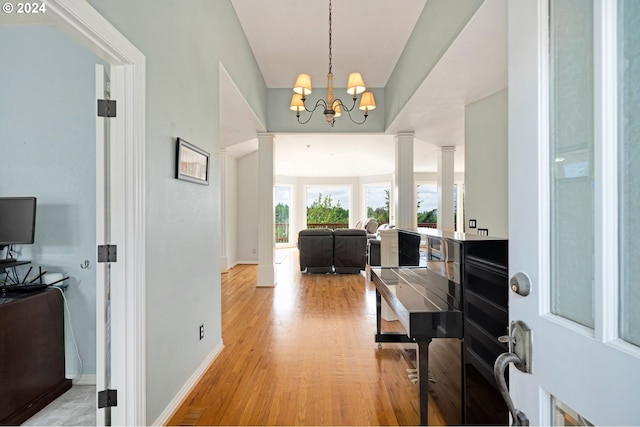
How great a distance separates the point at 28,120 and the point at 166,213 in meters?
1.44

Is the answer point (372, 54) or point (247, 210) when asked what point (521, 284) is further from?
point (247, 210)

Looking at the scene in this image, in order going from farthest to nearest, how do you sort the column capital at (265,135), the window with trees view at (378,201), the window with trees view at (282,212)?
the window with trees view at (378,201) < the window with trees view at (282,212) < the column capital at (265,135)

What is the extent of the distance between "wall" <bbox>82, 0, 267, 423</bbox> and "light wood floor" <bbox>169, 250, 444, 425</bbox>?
26 centimetres

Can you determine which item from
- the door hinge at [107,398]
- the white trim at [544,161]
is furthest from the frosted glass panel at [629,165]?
the door hinge at [107,398]

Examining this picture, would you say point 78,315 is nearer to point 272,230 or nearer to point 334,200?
point 272,230

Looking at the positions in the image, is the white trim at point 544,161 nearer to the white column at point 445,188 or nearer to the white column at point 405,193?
the white column at point 405,193

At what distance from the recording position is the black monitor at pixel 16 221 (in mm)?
2059

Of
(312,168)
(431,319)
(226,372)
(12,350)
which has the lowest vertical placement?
(226,372)

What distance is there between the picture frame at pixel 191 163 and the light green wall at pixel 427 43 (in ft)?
Answer: 6.74

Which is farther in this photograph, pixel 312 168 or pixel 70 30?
pixel 312 168

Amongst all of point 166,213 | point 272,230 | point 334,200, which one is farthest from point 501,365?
point 334,200

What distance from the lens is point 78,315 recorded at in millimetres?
2314

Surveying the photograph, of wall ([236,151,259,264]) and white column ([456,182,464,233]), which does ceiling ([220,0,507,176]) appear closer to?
wall ([236,151,259,264])

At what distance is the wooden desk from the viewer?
1.79 m
